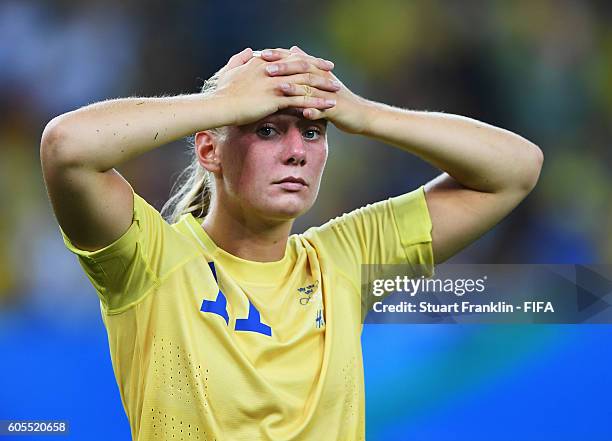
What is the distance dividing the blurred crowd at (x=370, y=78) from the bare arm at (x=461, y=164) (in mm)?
1673

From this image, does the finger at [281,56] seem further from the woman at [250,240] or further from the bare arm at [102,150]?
the bare arm at [102,150]

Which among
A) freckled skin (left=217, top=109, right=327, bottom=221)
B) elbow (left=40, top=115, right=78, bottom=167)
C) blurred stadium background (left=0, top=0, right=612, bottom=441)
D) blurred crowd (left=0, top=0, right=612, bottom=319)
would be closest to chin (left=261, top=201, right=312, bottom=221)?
freckled skin (left=217, top=109, right=327, bottom=221)

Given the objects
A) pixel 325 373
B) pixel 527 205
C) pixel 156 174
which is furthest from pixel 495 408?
pixel 325 373

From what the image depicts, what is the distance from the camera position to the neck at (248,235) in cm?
157

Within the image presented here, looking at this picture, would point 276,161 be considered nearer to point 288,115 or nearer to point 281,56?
point 288,115

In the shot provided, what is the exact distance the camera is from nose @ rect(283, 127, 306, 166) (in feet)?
4.87

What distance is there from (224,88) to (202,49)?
7.28ft

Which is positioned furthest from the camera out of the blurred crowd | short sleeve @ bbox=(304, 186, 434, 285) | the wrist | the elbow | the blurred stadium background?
the blurred crowd

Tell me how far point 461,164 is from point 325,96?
0.30 metres

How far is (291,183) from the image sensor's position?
4.87ft

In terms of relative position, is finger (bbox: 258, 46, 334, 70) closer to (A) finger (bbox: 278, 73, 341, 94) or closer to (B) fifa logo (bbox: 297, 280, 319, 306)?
(A) finger (bbox: 278, 73, 341, 94)

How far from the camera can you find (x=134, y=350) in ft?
4.80

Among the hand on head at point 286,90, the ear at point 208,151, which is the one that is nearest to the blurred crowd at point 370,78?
the ear at point 208,151

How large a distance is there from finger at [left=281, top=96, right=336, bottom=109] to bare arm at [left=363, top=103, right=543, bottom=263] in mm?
103
